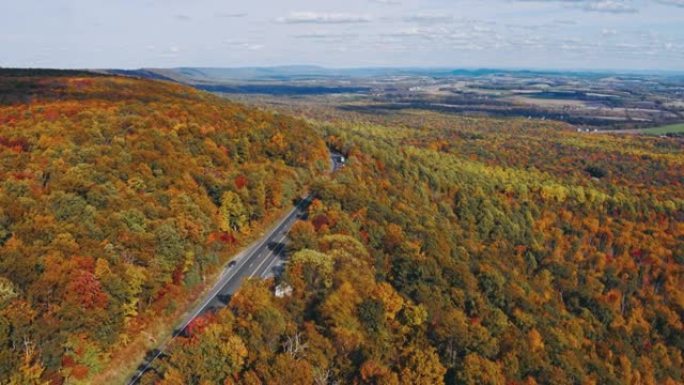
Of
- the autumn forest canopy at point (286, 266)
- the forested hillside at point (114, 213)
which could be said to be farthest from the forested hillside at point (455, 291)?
the forested hillside at point (114, 213)

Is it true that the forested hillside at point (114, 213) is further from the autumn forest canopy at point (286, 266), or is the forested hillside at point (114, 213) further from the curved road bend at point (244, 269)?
the curved road bend at point (244, 269)

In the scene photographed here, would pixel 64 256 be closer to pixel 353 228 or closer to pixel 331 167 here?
pixel 353 228

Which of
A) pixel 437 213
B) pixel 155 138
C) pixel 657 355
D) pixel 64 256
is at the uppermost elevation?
pixel 155 138

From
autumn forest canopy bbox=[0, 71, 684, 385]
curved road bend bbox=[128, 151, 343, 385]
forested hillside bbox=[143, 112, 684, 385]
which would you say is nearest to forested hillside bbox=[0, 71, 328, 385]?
autumn forest canopy bbox=[0, 71, 684, 385]

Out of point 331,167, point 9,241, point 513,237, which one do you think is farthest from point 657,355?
point 9,241

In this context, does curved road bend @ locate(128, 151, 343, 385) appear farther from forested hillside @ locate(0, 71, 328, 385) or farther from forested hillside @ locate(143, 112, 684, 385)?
forested hillside @ locate(143, 112, 684, 385)

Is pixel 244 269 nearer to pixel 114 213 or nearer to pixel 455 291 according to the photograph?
pixel 114 213

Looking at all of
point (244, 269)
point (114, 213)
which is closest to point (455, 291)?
point (244, 269)
